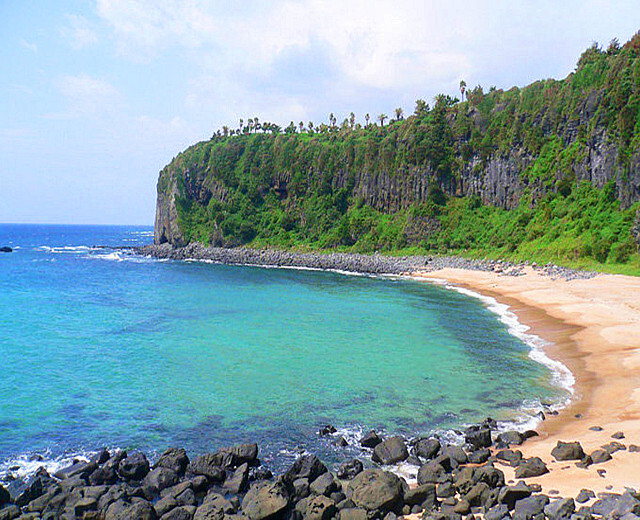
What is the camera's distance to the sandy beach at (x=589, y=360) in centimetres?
1298

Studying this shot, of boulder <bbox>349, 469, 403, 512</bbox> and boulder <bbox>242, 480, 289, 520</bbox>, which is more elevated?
boulder <bbox>349, 469, 403, 512</bbox>

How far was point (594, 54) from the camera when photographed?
87.5 m

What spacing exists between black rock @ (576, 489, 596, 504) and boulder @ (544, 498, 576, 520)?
605 millimetres

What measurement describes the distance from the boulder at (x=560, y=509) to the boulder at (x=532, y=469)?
2331mm

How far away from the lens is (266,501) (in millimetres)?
12086

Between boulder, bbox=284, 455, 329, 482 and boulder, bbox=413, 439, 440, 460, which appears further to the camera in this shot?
boulder, bbox=413, 439, 440, 460

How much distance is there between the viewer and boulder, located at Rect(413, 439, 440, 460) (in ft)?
50.2

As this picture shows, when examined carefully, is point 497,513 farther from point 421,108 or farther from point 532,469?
point 421,108

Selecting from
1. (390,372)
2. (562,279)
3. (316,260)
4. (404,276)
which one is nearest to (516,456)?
(390,372)

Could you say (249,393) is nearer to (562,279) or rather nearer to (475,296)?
(475,296)

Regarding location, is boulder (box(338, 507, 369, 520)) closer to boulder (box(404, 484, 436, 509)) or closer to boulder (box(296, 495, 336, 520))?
boulder (box(296, 495, 336, 520))

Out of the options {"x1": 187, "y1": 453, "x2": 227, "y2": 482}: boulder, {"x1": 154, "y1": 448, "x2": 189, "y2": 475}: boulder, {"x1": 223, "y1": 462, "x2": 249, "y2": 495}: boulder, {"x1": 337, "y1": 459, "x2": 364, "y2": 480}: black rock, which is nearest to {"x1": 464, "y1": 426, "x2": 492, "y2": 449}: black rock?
{"x1": 337, "y1": 459, "x2": 364, "y2": 480}: black rock

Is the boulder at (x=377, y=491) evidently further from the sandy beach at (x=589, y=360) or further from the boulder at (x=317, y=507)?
the sandy beach at (x=589, y=360)

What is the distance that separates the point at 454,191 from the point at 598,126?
3095cm
